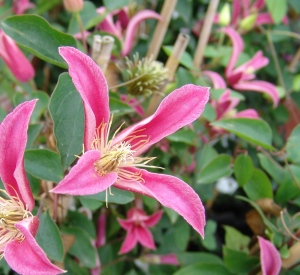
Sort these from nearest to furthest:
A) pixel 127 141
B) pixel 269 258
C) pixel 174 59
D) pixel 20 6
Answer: pixel 127 141
pixel 269 258
pixel 174 59
pixel 20 6

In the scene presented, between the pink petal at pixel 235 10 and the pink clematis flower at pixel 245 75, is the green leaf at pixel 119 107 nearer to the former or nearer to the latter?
the pink clematis flower at pixel 245 75

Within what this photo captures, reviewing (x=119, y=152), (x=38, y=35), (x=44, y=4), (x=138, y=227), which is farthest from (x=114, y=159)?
(x=44, y=4)

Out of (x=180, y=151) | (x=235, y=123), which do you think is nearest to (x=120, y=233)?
(x=180, y=151)

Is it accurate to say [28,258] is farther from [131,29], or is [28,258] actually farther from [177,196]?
[131,29]

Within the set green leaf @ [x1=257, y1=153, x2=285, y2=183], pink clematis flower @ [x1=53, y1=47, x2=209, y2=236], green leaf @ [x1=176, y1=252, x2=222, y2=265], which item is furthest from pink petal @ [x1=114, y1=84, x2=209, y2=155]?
green leaf @ [x1=176, y1=252, x2=222, y2=265]

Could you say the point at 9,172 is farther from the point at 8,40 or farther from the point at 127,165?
the point at 8,40

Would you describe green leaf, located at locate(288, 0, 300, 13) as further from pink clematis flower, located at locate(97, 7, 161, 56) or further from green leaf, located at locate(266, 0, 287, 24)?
pink clematis flower, located at locate(97, 7, 161, 56)
